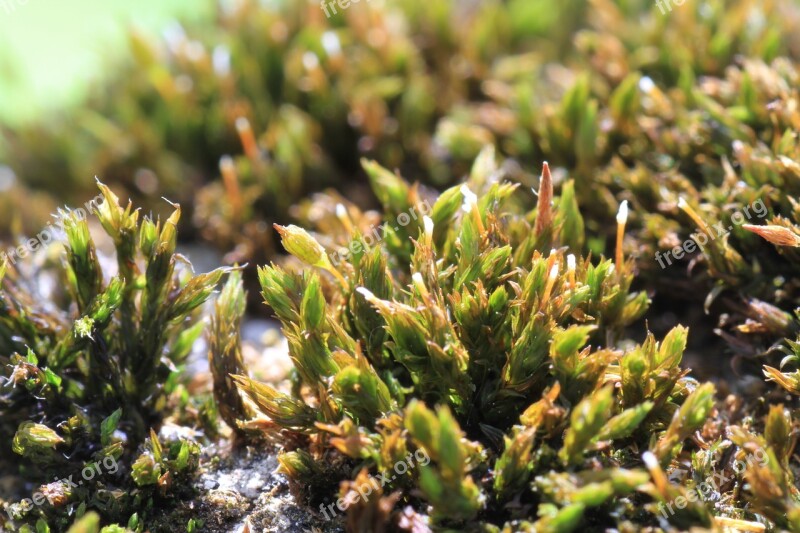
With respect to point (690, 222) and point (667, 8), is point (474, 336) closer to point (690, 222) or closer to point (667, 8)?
point (690, 222)

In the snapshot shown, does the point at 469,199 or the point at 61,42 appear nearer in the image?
the point at 469,199

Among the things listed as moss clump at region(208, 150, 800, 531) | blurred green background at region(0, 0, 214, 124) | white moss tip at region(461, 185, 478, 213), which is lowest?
moss clump at region(208, 150, 800, 531)

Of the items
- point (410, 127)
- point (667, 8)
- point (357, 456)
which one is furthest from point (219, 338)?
point (667, 8)

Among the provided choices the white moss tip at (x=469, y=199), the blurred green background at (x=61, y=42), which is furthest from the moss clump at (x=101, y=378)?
the blurred green background at (x=61, y=42)

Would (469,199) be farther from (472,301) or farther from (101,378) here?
(101,378)

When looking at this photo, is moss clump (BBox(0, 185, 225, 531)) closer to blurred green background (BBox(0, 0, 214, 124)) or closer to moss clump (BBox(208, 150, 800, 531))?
moss clump (BBox(208, 150, 800, 531))

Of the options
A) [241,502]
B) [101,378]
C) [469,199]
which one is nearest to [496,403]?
[469,199]

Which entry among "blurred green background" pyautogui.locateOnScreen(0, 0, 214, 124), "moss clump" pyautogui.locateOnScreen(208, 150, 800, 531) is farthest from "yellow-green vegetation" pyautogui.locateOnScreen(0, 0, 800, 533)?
"blurred green background" pyautogui.locateOnScreen(0, 0, 214, 124)

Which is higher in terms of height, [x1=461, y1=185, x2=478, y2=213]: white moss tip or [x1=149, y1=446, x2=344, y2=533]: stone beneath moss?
[x1=461, y1=185, x2=478, y2=213]: white moss tip
